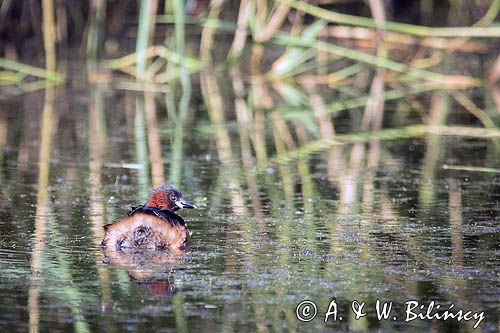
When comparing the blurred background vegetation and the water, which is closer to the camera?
the water

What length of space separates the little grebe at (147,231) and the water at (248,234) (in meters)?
0.10

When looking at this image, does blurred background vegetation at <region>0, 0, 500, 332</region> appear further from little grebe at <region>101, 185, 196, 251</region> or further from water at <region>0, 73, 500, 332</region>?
little grebe at <region>101, 185, 196, 251</region>

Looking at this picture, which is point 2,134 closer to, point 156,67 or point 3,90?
point 3,90

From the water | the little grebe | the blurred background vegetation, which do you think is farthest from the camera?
the little grebe

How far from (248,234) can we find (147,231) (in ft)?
2.35

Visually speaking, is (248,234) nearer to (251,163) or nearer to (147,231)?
(147,231)

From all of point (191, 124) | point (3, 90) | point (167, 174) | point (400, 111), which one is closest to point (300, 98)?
point (400, 111)

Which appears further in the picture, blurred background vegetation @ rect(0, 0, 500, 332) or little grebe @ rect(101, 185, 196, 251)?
little grebe @ rect(101, 185, 196, 251)

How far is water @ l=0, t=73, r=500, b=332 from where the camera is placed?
4.53m

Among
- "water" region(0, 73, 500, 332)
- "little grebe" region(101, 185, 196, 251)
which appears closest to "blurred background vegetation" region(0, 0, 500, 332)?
"water" region(0, 73, 500, 332)

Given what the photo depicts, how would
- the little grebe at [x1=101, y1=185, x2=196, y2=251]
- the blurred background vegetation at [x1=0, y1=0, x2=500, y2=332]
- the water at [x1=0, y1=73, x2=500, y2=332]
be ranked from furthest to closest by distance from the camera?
1. the little grebe at [x1=101, y1=185, x2=196, y2=251]
2. the blurred background vegetation at [x1=0, y1=0, x2=500, y2=332]
3. the water at [x1=0, y1=73, x2=500, y2=332]

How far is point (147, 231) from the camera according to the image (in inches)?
215

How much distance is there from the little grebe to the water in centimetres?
10

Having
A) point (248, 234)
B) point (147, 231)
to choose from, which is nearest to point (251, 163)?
point (248, 234)
